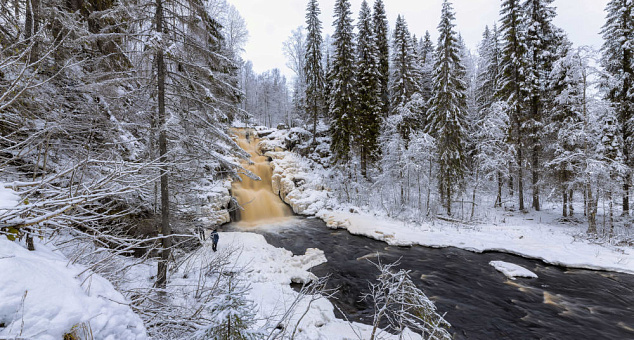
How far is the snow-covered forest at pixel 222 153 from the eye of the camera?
215 cm

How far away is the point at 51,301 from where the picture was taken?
1.67 m

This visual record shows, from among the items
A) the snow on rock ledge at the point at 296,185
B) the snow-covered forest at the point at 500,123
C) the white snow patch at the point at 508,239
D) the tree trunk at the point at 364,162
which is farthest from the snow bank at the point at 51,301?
the tree trunk at the point at 364,162

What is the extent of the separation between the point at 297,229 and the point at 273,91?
39.6m

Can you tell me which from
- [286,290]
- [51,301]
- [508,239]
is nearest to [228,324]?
[51,301]

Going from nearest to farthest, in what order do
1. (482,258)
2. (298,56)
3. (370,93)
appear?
1. (482,258)
2. (370,93)
3. (298,56)

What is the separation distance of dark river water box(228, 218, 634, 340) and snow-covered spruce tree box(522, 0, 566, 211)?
32.7 feet

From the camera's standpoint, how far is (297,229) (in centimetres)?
1630

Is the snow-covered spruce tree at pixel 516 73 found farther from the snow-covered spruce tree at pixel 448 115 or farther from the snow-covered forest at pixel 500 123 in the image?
the snow-covered spruce tree at pixel 448 115

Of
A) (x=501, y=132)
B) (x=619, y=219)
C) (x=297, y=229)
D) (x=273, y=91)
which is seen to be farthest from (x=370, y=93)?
(x=273, y=91)

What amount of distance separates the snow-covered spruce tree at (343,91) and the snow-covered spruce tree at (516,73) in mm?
11211

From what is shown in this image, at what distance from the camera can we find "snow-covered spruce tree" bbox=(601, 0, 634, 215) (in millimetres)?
14171

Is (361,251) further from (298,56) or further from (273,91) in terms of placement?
(273,91)

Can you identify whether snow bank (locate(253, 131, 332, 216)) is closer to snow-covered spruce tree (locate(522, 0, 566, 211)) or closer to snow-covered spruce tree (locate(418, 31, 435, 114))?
snow-covered spruce tree (locate(418, 31, 435, 114))

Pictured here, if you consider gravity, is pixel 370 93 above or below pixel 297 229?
above
